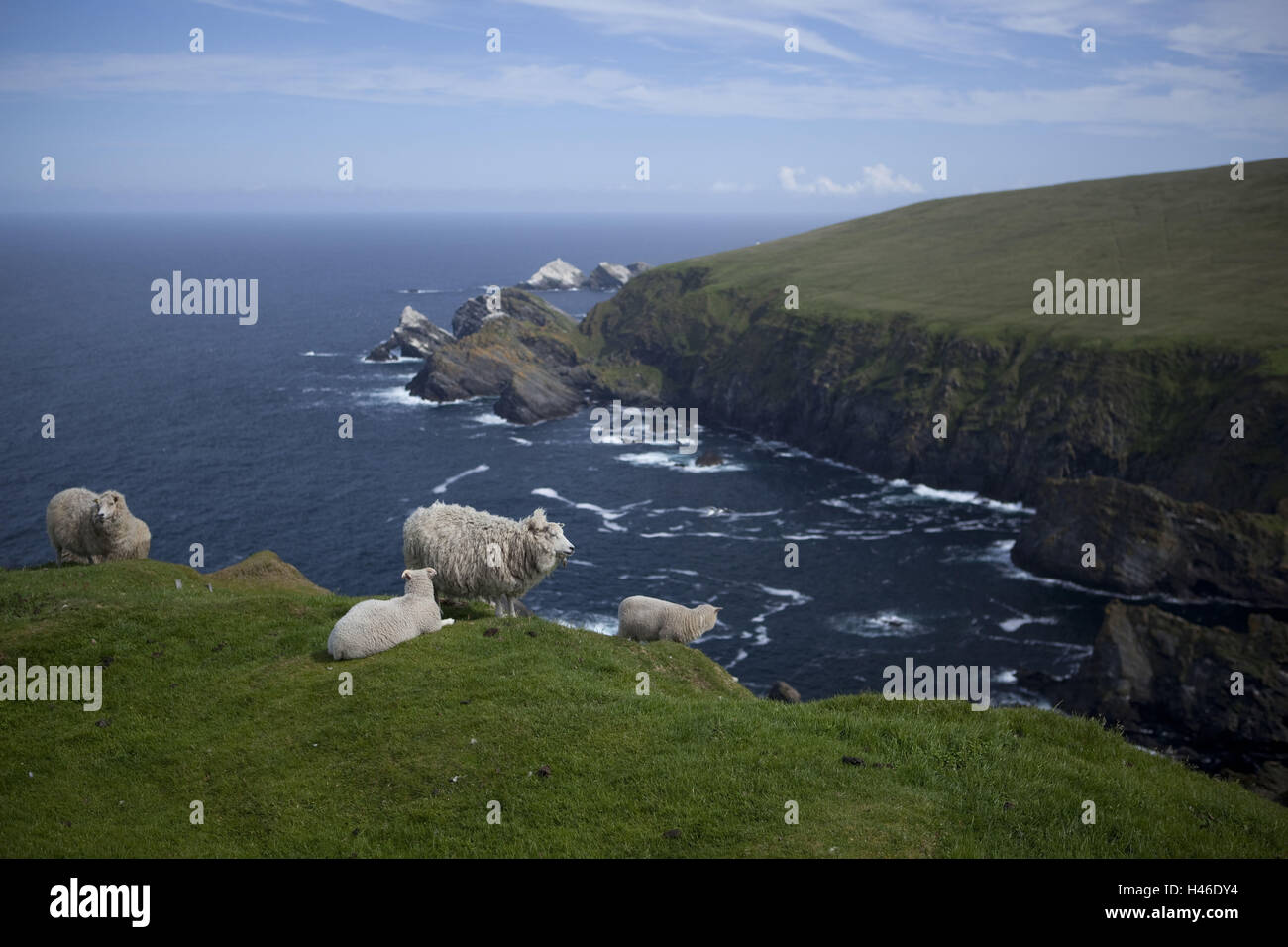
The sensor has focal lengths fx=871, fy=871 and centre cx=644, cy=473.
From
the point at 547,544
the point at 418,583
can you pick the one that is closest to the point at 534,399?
the point at 547,544

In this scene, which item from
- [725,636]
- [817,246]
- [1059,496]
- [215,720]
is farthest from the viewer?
[817,246]

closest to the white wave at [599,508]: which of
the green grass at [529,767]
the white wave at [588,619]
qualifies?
the white wave at [588,619]

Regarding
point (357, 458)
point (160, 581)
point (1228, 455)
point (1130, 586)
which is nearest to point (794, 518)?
point (1130, 586)

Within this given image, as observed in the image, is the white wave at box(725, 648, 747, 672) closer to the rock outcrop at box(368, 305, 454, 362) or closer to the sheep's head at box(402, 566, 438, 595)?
the sheep's head at box(402, 566, 438, 595)

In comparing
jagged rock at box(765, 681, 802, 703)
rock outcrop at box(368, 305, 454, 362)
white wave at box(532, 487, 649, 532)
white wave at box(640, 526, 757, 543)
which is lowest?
jagged rock at box(765, 681, 802, 703)

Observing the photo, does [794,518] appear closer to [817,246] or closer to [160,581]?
[160,581]

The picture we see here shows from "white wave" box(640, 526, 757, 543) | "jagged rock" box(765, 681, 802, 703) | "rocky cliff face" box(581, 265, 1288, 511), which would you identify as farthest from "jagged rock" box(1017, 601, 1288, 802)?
"white wave" box(640, 526, 757, 543)
